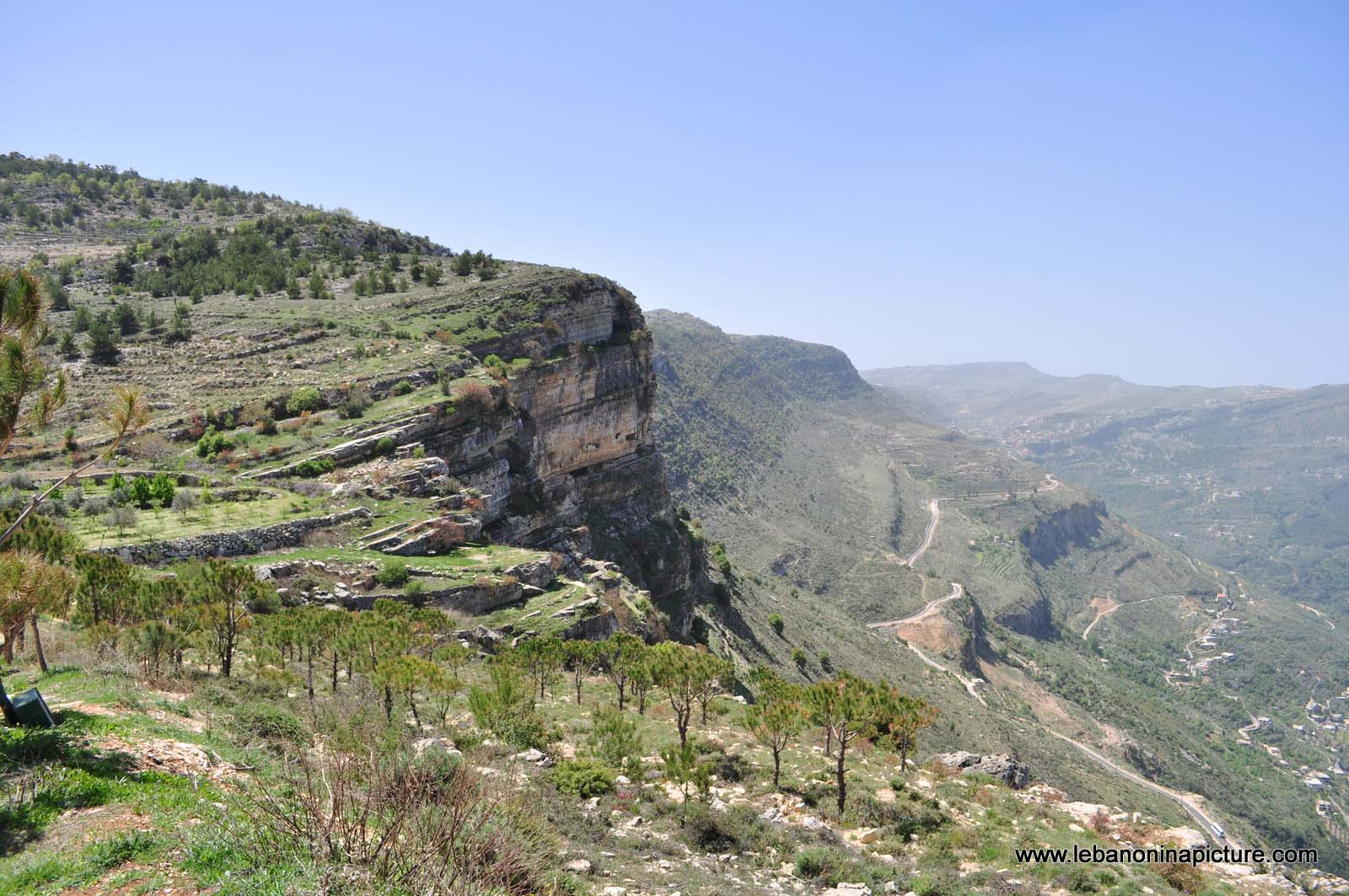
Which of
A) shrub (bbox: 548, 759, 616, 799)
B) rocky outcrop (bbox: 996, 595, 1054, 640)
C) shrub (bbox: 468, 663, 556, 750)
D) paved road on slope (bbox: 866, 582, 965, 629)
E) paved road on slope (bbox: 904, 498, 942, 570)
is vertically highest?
shrub (bbox: 468, 663, 556, 750)

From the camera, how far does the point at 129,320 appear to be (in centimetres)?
4481

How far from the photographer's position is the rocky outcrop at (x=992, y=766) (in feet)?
74.5

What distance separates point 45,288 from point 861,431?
19038cm

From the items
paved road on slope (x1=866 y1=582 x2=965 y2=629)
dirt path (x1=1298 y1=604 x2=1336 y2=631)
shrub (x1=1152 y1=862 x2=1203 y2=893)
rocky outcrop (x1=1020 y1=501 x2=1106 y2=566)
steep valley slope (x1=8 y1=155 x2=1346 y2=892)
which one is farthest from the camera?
dirt path (x1=1298 y1=604 x2=1336 y2=631)

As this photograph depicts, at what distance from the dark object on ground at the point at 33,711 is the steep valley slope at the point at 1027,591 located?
2009 inches

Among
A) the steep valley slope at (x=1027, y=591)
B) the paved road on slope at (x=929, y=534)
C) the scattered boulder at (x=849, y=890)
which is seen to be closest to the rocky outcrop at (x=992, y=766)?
the scattered boulder at (x=849, y=890)

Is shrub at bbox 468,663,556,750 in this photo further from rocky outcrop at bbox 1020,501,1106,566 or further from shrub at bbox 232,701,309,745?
rocky outcrop at bbox 1020,501,1106,566

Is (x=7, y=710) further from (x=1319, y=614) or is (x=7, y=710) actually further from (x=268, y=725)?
(x=1319, y=614)

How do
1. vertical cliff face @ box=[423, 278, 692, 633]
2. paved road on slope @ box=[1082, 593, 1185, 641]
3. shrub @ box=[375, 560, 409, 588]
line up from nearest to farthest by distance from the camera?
shrub @ box=[375, 560, 409, 588], vertical cliff face @ box=[423, 278, 692, 633], paved road on slope @ box=[1082, 593, 1185, 641]

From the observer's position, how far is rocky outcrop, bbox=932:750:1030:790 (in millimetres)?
22703

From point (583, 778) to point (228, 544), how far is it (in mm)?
19451

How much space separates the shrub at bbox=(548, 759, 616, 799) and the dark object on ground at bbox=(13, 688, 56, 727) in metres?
8.86

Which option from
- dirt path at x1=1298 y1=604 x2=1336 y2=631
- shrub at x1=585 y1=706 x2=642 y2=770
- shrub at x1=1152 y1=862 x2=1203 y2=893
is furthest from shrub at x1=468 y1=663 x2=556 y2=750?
dirt path at x1=1298 y1=604 x2=1336 y2=631

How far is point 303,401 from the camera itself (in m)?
37.6
